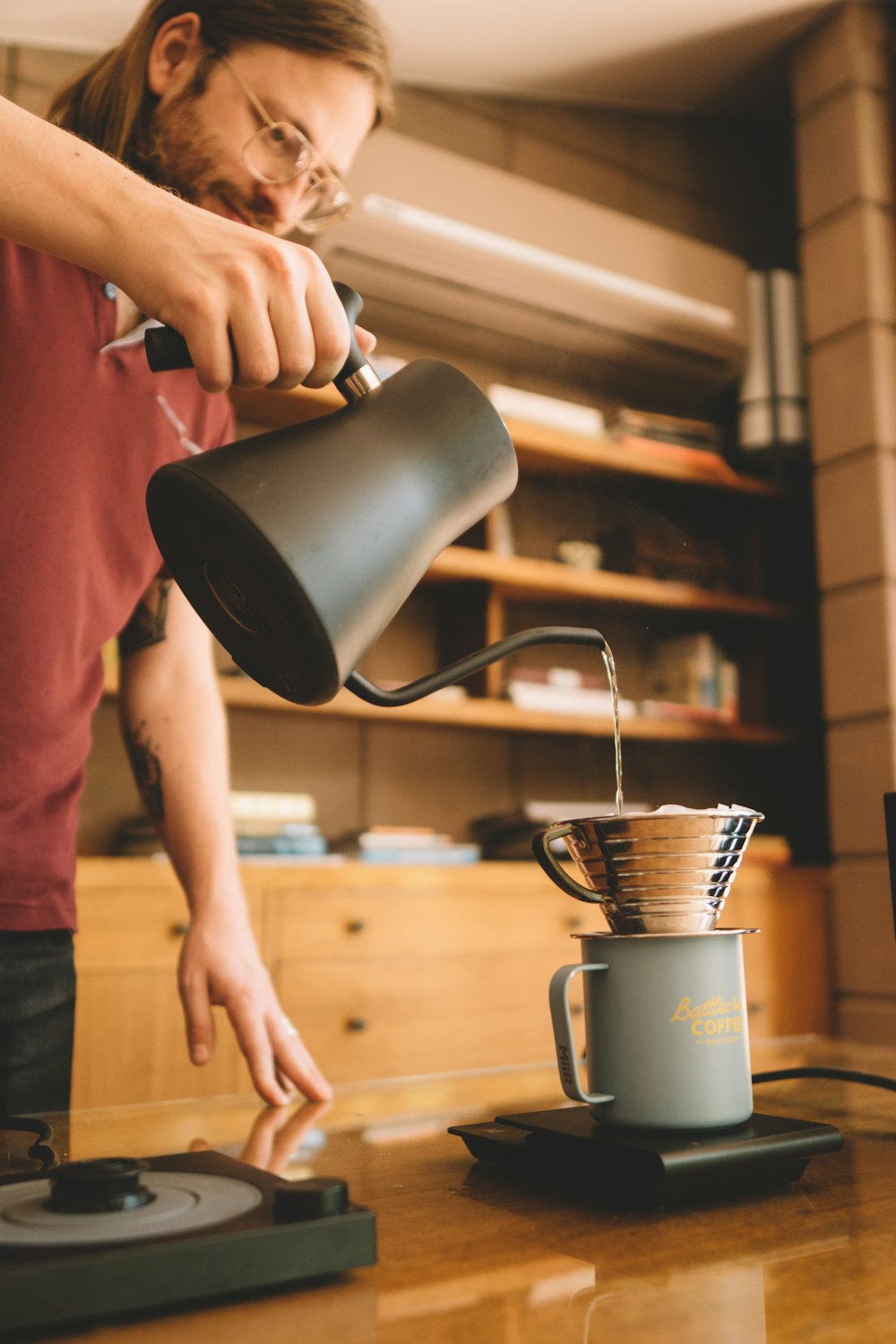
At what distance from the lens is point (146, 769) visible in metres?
1.15

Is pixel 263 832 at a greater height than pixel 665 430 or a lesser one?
lesser

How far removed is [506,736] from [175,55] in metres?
2.07

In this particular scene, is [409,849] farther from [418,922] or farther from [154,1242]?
[154,1242]

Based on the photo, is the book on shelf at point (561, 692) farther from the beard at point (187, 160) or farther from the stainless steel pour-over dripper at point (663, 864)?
the stainless steel pour-over dripper at point (663, 864)

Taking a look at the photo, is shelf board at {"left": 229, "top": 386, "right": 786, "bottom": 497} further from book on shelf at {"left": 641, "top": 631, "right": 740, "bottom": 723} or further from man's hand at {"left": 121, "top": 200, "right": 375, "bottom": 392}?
man's hand at {"left": 121, "top": 200, "right": 375, "bottom": 392}

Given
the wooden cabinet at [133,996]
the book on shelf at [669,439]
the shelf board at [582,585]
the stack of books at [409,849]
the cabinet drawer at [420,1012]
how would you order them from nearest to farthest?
the wooden cabinet at [133,996], the cabinet drawer at [420,1012], the stack of books at [409,849], the shelf board at [582,585], the book on shelf at [669,439]

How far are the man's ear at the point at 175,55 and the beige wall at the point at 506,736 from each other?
143cm

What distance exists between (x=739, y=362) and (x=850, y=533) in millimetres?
657

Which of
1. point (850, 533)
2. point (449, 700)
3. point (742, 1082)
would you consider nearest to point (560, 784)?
point (449, 700)

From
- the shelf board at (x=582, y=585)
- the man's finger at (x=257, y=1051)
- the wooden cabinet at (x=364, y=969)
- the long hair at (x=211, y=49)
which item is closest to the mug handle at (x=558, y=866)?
the man's finger at (x=257, y=1051)

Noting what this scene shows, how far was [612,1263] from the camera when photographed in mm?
416

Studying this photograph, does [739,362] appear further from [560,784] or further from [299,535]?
[299,535]

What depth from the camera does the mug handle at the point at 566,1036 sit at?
54 centimetres

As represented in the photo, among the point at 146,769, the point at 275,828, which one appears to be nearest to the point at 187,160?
the point at 146,769
